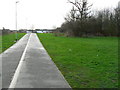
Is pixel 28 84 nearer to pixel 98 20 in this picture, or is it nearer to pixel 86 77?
pixel 86 77

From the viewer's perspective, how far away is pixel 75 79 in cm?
728

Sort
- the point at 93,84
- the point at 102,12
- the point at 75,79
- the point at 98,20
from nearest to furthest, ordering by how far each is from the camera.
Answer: the point at 93,84, the point at 75,79, the point at 98,20, the point at 102,12

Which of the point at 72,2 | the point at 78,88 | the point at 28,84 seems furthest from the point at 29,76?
the point at 72,2

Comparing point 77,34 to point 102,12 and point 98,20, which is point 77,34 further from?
point 102,12

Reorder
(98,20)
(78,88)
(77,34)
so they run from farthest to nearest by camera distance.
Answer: (98,20) < (77,34) < (78,88)

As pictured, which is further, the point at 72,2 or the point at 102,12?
the point at 102,12

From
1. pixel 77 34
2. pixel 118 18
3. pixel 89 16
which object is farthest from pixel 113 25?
pixel 77 34

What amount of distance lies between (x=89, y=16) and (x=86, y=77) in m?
47.8

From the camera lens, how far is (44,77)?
7.30 m

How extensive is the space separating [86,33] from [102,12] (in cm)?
1548

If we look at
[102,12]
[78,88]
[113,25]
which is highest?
[102,12]

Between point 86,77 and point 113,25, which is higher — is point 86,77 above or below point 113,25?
below

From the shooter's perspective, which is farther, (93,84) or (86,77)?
(86,77)

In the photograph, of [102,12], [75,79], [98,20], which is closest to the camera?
[75,79]
